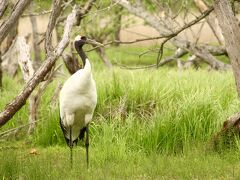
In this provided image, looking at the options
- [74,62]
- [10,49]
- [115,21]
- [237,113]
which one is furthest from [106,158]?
[115,21]

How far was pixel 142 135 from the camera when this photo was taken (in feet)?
25.2

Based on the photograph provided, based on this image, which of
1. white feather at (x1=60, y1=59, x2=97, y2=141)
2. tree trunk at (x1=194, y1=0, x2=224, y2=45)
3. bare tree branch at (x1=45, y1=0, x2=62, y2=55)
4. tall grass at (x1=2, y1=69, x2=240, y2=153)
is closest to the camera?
bare tree branch at (x1=45, y1=0, x2=62, y2=55)

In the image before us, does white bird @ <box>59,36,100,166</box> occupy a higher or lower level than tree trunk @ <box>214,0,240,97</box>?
lower

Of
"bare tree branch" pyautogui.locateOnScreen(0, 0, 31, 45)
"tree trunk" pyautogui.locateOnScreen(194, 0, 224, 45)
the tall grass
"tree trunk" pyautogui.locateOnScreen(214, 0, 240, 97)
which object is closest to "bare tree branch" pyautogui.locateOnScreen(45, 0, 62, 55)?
"bare tree branch" pyautogui.locateOnScreen(0, 0, 31, 45)

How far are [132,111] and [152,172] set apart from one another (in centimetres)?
247

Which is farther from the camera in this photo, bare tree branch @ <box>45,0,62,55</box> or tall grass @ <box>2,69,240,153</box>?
tall grass @ <box>2,69,240,153</box>

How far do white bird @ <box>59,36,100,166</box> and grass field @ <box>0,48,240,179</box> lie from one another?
1.07ft

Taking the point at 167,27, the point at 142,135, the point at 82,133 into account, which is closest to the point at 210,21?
the point at 167,27

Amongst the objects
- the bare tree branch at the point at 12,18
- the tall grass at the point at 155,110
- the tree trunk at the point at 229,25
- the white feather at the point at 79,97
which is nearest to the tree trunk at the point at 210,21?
the tall grass at the point at 155,110

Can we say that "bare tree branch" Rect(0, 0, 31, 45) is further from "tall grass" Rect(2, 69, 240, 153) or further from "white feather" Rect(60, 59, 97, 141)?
"tall grass" Rect(2, 69, 240, 153)

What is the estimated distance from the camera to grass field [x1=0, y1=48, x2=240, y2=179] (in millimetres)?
6598

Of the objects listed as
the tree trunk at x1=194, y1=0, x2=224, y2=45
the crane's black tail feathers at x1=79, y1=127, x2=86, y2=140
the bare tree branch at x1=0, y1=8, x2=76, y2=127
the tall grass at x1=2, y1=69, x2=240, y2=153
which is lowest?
the crane's black tail feathers at x1=79, y1=127, x2=86, y2=140

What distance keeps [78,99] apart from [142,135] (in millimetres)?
923

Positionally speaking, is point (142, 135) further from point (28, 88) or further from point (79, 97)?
point (28, 88)
